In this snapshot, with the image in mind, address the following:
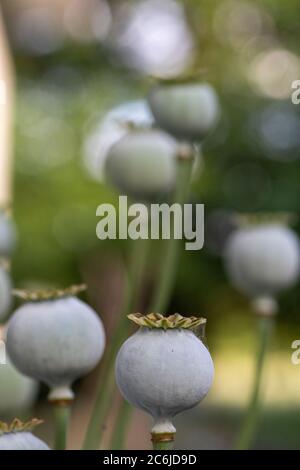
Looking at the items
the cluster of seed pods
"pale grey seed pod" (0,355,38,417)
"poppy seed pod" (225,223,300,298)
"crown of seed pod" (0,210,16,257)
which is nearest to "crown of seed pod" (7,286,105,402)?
the cluster of seed pods

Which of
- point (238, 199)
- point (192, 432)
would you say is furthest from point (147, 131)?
point (238, 199)


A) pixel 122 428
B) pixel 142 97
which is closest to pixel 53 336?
pixel 122 428

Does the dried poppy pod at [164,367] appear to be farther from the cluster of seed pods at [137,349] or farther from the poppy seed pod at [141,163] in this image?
the poppy seed pod at [141,163]

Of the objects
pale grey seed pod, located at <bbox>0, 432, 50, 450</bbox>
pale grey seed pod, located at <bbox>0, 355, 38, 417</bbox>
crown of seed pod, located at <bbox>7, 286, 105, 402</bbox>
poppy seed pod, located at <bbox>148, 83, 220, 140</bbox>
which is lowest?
pale grey seed pod, located at <bbox>0, 432, 50, 450</bbox>

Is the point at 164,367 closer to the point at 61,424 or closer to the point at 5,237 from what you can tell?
the point at 61,424

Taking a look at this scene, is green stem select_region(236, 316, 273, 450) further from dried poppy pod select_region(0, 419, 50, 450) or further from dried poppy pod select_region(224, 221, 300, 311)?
dried poppy pod select_region(0, 419, 50, 450)

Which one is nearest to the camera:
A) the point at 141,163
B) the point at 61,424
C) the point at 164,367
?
the point at 164,367

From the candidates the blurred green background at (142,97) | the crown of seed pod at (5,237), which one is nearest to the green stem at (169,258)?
the crown of seed pod at (5,237)
